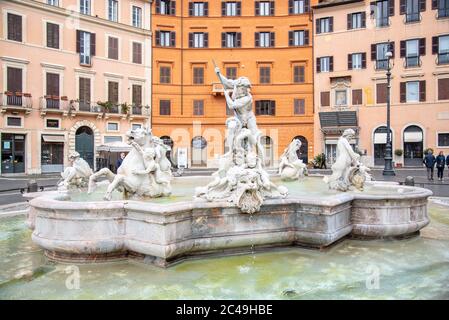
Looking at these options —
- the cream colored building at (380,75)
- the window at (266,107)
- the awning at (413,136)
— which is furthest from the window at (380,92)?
the window at (266,107)

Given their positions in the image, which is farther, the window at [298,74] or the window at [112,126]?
the window at [298,74]

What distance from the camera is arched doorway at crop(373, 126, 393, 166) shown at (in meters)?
34.8

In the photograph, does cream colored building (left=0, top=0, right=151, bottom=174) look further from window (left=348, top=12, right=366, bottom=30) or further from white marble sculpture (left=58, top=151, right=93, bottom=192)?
white marble sculpture (left=58, top=151, right=93, bottom=192)

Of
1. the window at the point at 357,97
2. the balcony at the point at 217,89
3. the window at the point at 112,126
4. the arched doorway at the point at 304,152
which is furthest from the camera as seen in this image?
the balcony at the point at 217,89

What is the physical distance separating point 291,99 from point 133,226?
34531 mm

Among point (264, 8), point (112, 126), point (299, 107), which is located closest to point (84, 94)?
point (112, 126)

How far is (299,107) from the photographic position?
1508 inches

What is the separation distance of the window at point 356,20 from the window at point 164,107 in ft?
58.5

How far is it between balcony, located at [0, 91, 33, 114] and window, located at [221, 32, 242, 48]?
715 inches

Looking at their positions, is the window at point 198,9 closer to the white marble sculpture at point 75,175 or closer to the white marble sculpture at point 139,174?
the white marble sculpture at point 75,175

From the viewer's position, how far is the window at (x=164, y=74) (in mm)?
38094

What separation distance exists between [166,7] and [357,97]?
19564mm

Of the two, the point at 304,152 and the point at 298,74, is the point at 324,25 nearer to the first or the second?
the point at 298,74
